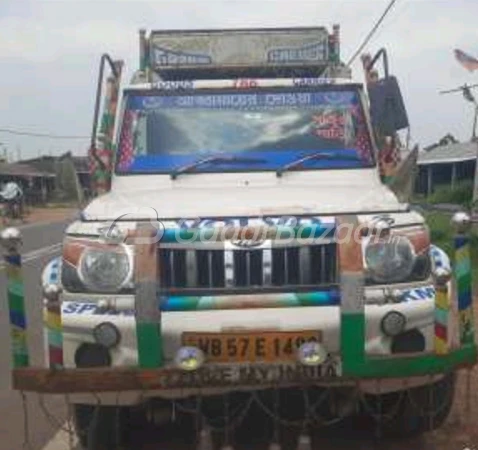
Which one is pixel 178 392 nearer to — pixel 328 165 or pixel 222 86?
pixel 328 165

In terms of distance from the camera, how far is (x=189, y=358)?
16.6 ft

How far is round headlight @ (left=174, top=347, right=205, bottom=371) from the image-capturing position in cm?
505

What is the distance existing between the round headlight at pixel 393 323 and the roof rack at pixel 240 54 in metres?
3.39

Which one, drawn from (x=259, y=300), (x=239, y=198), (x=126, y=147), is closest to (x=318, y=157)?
(x=239, y=198)

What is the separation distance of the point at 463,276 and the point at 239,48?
3568 millimetres

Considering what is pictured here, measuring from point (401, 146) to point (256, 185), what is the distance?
125cm

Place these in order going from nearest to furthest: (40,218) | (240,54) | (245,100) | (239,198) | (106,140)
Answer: (239,198), (245,100), (106,140), (240,54), (40,218)

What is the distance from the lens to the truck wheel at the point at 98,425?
19.2ft

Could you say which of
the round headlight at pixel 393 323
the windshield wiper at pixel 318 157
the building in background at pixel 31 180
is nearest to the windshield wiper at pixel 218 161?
the windshield wiper at pixel 318 157

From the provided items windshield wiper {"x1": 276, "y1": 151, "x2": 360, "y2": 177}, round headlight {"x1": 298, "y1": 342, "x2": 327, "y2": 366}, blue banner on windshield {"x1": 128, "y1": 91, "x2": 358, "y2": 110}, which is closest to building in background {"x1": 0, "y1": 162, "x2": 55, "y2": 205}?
blue banner on windshield {"x1": 128, "y1": 91, "x2": 358, "y2": 110}

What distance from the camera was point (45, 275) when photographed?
5746mm

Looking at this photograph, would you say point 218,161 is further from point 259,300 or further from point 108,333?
point 108,333

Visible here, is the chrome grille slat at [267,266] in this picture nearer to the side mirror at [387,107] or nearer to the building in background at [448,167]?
the side mirror at [387,107]

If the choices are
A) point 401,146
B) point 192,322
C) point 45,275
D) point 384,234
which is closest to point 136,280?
point 192,322
